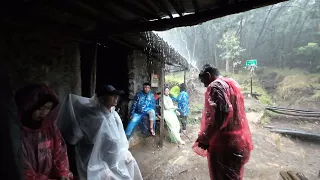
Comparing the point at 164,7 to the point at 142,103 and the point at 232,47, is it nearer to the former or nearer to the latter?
the point at 142,103

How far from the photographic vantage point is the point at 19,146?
995 mm

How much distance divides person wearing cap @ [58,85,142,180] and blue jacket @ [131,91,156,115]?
2.82 metres

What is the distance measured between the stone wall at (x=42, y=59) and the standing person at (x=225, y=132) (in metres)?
2.05

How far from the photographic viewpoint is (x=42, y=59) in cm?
271

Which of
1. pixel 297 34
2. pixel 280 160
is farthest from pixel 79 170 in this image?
pixel 297 34

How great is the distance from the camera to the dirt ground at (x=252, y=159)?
464 centimetres

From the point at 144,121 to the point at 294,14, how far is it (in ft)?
68.3

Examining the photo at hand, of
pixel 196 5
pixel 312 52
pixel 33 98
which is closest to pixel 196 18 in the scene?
pixel 196 5

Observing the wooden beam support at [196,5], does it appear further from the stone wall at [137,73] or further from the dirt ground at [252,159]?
the stone wall at [137,73]

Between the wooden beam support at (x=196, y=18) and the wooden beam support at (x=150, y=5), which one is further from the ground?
the wooden beam support at (x=150, y=5)

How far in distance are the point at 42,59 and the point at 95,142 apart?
1.25 meters

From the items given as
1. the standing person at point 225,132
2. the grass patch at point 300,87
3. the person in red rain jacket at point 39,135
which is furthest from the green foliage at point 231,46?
the person in red rain jacket at point 39,135

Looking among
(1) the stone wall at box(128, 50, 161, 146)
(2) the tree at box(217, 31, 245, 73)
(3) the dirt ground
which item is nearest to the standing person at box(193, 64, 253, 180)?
(3) the dirt ground

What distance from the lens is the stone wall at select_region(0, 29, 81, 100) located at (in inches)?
91.2
